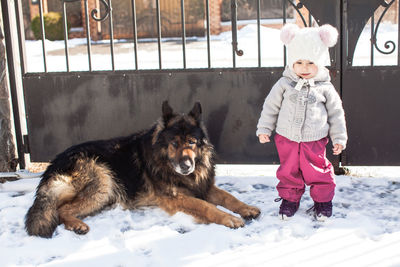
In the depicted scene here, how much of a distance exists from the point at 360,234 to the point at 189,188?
58.6 inches

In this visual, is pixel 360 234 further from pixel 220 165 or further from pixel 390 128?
pixel 220 165

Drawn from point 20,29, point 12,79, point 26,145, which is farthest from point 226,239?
point 20,29

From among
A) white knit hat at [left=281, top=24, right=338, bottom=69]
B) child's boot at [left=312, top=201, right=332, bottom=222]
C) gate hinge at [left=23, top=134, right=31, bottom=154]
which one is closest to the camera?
white knit hat at [left=281, top=24, right=338, bottom=69]

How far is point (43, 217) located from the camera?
3350 mm

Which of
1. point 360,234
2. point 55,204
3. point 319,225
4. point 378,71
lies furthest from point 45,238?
point 378,71

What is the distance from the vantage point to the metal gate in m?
4.40

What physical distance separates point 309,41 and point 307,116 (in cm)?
58

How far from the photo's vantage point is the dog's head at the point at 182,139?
359cm

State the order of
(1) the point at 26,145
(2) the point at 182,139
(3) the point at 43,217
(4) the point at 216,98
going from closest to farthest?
(3) the point at 43,217 < (2) the point at 182,139 < (4) the point at 216,98 < (1) the point at 26,145

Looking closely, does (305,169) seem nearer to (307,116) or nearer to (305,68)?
(307,116)

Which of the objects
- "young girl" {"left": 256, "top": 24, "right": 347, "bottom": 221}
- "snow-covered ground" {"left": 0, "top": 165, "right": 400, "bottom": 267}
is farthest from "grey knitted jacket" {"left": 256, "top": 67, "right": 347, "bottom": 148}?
"snow-covered ground" {"left": 0, "top": 165, "right": 400, "bottom": 267}

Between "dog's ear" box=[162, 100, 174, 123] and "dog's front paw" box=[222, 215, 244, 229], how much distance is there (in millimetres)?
987

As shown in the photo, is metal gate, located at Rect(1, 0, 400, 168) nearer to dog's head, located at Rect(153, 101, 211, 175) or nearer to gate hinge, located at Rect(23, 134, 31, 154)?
gate hinge, located at Rect(23, 134, 31, 154)

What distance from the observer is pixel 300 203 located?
3.91m
